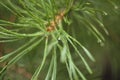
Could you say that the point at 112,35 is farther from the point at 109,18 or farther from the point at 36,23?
the point at 36,23

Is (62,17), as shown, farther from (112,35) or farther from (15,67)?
(112,35)

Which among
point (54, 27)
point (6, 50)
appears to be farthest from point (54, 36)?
point (6, 50)

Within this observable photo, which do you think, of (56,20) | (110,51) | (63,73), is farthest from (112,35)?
(56,20)

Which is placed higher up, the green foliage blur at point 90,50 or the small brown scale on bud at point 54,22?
the small brown scale on bud at point 54,22

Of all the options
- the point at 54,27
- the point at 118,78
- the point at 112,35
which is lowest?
the point at 118,78

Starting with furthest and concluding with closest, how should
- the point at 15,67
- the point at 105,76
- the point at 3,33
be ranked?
1. the point at 105,76
2. the point at 15,67
3. the point at 3,33

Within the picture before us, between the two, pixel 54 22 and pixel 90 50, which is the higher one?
pixel 54 22

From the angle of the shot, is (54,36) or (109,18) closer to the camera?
(54,36)

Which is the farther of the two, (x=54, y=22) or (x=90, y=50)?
(x=90, y=50)

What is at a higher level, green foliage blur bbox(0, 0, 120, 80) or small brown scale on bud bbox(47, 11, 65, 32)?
small brown scale on bud bbox(47, 11, 65, 32)

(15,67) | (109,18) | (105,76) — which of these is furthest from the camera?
(105,76)

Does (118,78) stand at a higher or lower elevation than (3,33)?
lower
